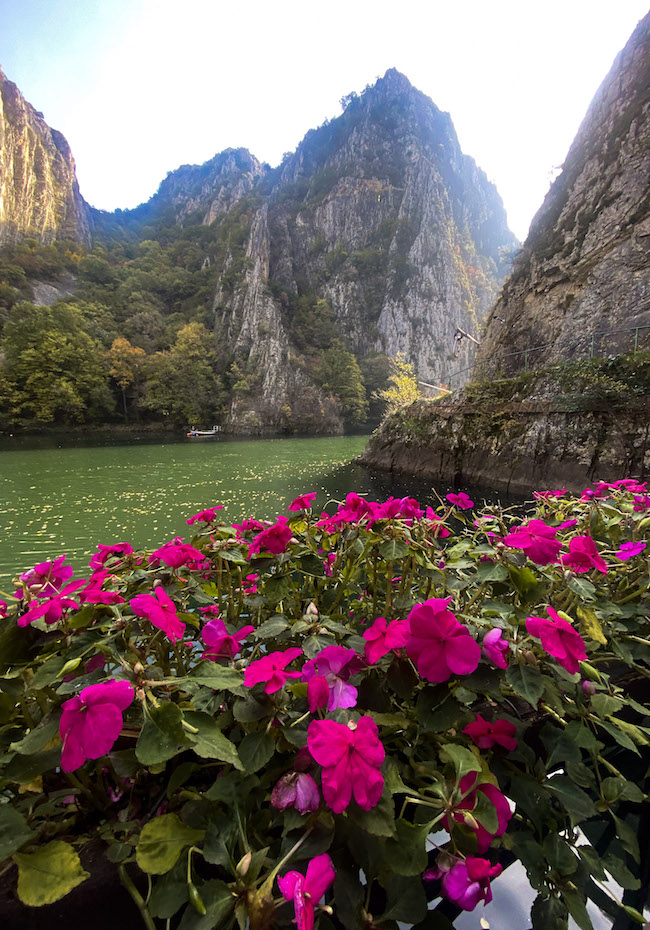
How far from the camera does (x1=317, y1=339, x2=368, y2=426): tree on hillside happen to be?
153ft

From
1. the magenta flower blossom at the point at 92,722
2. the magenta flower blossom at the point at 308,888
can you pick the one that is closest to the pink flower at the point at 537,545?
the magenta flower blossom at the point at 308,888

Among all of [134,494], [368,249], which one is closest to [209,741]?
[134,494]

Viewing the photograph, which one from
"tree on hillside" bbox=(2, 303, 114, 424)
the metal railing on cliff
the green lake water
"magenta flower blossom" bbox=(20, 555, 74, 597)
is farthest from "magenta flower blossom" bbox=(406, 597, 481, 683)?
"tree on hillside" bbox=(2, 303, 114, 424)

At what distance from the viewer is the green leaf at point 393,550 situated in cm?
80

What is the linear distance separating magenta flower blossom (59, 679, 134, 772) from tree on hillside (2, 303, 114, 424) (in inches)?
1523

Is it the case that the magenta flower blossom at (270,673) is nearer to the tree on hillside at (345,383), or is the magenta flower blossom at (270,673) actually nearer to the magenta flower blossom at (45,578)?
the magenta flower blossom at (45,578)

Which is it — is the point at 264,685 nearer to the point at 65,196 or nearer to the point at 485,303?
the point at 65,196

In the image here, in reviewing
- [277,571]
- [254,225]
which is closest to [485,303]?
[254,225]

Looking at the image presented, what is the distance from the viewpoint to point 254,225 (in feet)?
190

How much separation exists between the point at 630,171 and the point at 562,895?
1819 cm

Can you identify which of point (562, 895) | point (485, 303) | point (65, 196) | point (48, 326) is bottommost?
point (562, 895)

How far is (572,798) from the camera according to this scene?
522mm

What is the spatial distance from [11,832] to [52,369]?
134 ft

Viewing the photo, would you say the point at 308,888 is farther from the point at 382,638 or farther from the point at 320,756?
the point at 382,638
